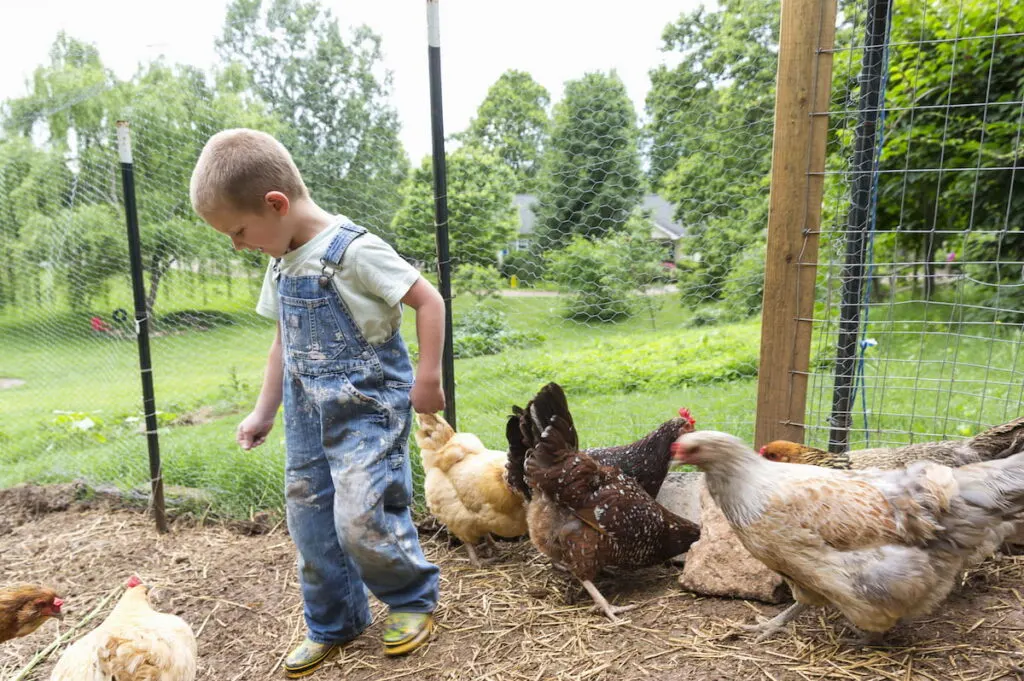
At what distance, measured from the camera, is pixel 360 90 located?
144 inches

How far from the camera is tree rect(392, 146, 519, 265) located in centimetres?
355

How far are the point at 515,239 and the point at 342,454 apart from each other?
1.91 meters

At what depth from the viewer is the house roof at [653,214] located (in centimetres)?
345

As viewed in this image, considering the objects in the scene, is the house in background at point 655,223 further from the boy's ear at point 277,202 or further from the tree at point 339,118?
the boy's ear at point 277,202

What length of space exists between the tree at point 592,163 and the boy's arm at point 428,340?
1556 millimetres

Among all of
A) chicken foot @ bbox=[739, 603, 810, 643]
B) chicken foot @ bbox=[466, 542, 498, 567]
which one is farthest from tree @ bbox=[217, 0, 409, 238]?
chicken foot @ bbox=[739, 603, 810, 643]

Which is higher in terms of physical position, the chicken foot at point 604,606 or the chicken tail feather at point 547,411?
the chicken tail feather at point 547,411

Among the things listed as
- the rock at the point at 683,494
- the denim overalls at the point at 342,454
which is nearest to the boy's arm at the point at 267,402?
the denim overalls at the point at 342,454

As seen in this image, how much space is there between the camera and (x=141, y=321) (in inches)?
133

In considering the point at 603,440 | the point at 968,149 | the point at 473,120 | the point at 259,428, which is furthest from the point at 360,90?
the point at 968,149

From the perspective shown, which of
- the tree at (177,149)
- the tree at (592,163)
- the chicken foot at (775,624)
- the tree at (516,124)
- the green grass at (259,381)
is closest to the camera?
the chicken foot at (775,624)

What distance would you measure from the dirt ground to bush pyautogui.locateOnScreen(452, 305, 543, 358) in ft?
4.65

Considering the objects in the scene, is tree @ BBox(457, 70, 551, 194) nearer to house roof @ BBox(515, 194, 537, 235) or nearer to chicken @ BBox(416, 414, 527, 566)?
house roof @ BBox(515, 194, 537, 235)

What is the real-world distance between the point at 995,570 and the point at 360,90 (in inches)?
150
